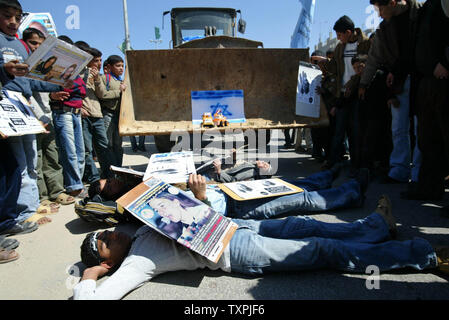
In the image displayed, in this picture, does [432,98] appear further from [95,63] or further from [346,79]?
[95,63]

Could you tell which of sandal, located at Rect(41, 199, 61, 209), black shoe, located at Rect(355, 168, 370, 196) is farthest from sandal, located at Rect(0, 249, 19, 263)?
black shoe, located at Rect(355, 168, 370, 196)

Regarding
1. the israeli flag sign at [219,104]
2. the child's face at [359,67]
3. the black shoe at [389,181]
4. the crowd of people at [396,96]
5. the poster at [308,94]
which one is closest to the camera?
the crowd of people at [396,96]

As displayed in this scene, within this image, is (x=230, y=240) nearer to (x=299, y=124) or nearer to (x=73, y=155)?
(x=73, y=155)

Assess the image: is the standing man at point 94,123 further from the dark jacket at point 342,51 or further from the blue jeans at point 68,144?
the dark jacket at point 342,51

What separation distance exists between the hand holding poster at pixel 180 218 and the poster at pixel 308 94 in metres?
3.01

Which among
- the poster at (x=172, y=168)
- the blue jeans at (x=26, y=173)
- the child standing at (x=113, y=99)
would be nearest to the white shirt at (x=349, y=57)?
the poster at (x=172, y=168)

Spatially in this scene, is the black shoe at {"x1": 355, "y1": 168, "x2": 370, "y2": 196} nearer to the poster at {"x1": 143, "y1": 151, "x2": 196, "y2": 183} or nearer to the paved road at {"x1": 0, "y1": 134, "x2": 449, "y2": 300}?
the paved road at {"x1": 0, "y1": 134, "x2": 449, "y2": 300}

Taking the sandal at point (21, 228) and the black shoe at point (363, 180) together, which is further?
the black shoe at point (363, 180)

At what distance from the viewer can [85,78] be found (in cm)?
339

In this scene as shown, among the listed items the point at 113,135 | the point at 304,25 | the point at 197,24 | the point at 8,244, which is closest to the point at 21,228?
the point at 8,244

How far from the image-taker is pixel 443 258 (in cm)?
150

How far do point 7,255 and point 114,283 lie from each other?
45.3 inches

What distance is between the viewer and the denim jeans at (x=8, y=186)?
2.20m

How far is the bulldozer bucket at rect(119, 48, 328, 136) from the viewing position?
430 cm
